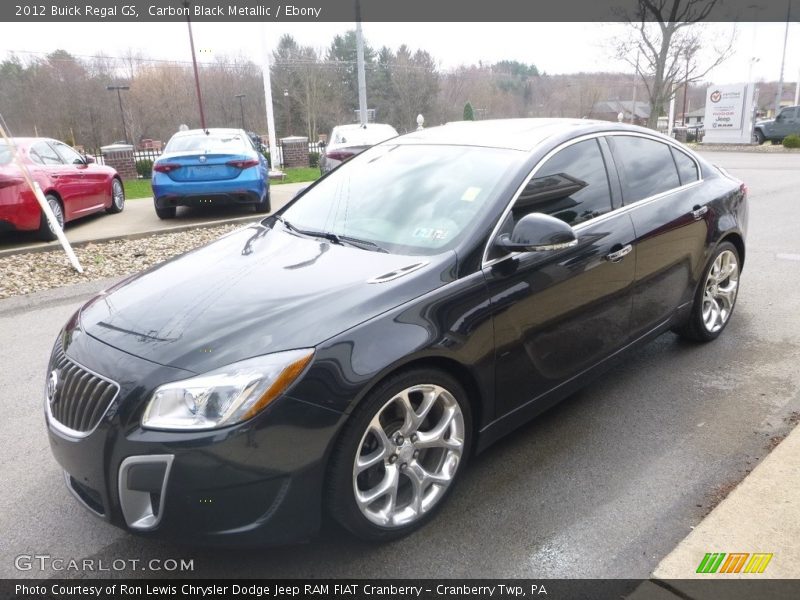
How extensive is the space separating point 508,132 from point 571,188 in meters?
Result: 0.53

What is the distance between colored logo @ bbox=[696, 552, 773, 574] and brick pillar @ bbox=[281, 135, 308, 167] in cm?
2387

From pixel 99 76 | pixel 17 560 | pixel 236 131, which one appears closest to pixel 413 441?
pixel 17 560

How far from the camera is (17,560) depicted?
2.54 meters

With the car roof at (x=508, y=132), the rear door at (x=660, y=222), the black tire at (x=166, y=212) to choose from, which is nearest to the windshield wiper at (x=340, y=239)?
the car roof at (x=508, y=132)

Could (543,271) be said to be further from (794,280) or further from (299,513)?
(794,280)

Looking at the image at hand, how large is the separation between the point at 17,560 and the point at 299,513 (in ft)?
4.14

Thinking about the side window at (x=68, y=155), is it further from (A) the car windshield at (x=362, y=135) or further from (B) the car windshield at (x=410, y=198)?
(B) the car windshield at (x=410, y=198)

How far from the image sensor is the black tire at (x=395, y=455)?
2.29 m

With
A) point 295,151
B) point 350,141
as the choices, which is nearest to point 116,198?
point 350,141

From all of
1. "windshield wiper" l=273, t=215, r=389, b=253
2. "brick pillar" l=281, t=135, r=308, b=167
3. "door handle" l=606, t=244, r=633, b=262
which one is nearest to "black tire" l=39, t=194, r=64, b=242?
"windshield wiper" l=273, t=215, r=389, b=253

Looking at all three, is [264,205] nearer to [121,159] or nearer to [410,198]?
[410,198]

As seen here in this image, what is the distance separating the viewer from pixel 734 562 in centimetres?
236

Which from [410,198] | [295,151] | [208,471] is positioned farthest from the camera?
[295,151]

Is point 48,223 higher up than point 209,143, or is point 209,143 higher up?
point 209,143
